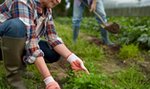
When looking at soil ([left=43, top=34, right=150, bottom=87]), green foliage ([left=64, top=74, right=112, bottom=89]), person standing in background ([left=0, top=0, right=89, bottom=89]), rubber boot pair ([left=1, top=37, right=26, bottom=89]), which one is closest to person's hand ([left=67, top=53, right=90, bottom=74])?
person standing in background ([left=0, top=0, right=89, bottom=89])

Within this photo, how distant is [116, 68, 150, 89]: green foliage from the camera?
386 centimetres

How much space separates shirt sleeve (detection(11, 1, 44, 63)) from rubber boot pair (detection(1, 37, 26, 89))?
0.07m

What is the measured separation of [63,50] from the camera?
3.58 metres

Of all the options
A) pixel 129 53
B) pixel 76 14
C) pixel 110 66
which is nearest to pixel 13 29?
pixel 110 66

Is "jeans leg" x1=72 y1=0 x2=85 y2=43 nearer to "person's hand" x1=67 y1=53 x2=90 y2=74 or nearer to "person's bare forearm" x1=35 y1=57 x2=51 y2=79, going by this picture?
"person's hand" x1=67 y1=53 x2=90 y2=74

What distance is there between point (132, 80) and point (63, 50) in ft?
2.90

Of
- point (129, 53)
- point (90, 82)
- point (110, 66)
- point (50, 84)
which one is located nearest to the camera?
point (50, 84)

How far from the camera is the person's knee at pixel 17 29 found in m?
3.20

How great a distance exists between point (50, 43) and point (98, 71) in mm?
983

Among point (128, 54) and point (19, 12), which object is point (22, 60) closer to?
point (19, 12)

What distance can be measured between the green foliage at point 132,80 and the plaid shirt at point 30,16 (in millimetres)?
1014

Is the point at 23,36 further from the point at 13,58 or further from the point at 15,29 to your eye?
the point at 13,58

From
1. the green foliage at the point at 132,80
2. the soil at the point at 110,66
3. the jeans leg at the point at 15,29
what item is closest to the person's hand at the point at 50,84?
the jeans leg at the point at 15,29

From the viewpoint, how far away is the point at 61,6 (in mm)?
19359
